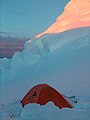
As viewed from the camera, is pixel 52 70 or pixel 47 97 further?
pixel 52 70

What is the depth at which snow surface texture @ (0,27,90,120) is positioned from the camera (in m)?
2.75

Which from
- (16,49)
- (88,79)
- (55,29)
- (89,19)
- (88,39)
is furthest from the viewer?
(55,29)

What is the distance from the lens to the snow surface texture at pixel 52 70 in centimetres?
275

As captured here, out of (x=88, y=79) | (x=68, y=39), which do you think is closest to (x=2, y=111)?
(x=88, y=79)

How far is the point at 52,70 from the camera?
4.02m

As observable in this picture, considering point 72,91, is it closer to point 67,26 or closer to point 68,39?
point 68,39

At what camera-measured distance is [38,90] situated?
3.32 meters

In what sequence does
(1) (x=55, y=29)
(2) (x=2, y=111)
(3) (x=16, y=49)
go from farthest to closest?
(1) (x=55, y=29), (3) (x=16, y=49), (2) (x=2, y=111)

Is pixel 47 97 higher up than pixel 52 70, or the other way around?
pixel 52 70

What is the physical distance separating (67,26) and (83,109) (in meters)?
2.64

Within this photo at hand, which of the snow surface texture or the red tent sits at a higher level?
the snow surface texture

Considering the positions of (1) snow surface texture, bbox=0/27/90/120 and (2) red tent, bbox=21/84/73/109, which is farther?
(2) red tent, bbox=21/84/73/109

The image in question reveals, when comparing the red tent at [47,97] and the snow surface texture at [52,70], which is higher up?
the snow surface texture at [52,70]

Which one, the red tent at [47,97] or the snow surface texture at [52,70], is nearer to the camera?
the snow surface texture at [52,70]
